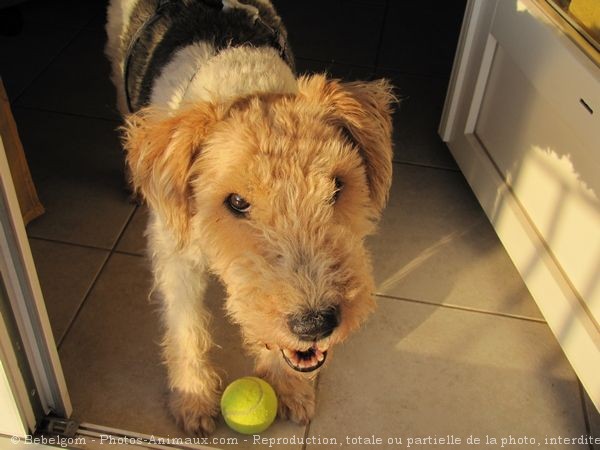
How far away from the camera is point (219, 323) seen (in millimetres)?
1971

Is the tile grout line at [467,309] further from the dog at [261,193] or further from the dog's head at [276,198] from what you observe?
the dog's head at [276,198]

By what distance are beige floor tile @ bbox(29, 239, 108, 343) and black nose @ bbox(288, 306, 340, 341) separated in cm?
100

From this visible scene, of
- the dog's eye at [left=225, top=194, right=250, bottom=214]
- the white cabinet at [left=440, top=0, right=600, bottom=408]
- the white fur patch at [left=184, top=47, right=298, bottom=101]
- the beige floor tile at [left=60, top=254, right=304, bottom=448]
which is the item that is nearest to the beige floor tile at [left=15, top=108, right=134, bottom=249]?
the beige floor tile at [left=60, top=254, right=304, bottom=448]

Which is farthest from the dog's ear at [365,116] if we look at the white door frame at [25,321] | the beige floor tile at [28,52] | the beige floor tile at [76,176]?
the beige floor tile at [28,52]

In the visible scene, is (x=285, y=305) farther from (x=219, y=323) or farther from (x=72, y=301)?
(x=72, y=301)

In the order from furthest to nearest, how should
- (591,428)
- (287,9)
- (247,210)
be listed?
1. (287,9)
2. (591,428)
3. (247,210)

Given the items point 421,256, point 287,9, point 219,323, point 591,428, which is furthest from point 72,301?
point 287,9

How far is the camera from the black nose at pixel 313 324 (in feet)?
3.92

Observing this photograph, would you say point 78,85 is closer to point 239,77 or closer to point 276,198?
point 239,77

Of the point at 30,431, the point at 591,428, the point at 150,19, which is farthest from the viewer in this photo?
the point at 150,19

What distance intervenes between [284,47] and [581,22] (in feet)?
2.82

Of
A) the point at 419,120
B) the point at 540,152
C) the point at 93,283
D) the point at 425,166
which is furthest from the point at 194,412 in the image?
the point at 419,120

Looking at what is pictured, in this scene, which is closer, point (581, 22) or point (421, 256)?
point (581, 22)

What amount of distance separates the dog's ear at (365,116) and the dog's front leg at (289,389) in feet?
1.78
